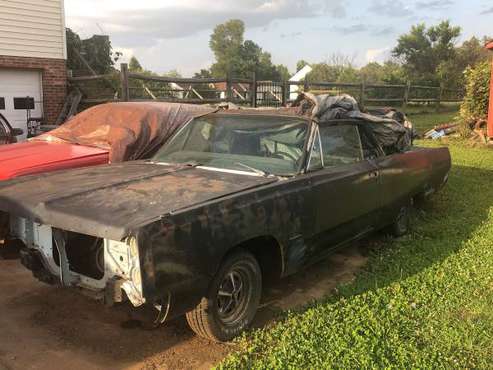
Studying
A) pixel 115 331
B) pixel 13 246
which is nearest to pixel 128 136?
pixel 13 246

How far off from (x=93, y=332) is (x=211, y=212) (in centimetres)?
133

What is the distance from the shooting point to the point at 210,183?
371cm

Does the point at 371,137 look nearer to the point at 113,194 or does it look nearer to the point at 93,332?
the point at 113,194

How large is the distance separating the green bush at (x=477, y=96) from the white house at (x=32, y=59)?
1211 cm

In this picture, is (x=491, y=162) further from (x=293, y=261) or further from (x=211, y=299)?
(x=211, y=299)

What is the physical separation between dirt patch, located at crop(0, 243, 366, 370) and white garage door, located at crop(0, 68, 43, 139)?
881cm

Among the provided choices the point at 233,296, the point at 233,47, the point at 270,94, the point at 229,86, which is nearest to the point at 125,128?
the point at 233,296

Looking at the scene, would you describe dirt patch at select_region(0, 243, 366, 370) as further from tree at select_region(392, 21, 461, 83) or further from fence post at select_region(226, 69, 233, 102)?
tree at select_region(392, 21, 461, 83)

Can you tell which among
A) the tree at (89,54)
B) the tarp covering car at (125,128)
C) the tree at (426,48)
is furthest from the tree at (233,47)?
the tarp covering car at (125,128)

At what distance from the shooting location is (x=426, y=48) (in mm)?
39750

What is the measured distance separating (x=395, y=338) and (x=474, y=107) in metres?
14.3

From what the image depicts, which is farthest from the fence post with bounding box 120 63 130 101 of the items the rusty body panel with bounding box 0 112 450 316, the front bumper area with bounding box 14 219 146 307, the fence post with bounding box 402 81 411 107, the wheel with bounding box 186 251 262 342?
the fence post with bounding box 402 81 411 107

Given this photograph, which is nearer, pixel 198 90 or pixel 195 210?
pixel 195 210

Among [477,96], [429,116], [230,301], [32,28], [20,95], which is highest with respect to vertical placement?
[32,28]
